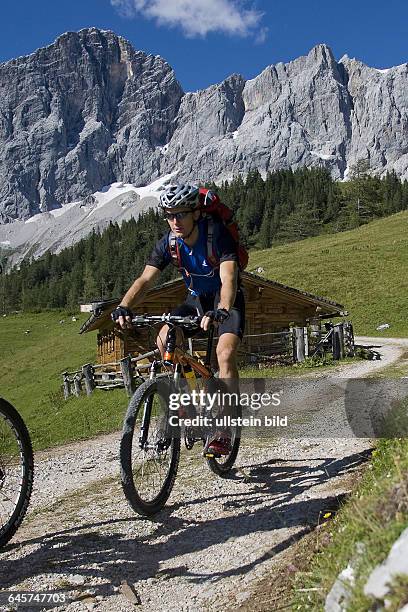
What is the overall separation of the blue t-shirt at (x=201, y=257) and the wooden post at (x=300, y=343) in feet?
69.6

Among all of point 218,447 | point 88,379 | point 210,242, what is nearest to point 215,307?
point 210,242

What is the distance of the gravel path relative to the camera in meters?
4.07

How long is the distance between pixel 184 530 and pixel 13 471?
5.26 ft

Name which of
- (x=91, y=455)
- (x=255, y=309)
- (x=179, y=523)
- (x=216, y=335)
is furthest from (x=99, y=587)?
(x=255, y=309)

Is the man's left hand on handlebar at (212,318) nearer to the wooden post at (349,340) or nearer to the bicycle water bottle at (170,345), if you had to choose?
the bicycle water bottle at (170,345)

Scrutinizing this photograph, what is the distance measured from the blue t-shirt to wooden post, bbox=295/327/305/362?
2121 cm

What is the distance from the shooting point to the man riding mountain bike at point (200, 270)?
577cm

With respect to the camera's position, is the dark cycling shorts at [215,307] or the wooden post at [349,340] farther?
the wooden post at [349,340]

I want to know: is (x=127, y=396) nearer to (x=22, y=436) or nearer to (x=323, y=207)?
(x=22, y=436)

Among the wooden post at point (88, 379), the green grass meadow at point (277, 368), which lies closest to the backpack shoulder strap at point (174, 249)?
the green grass meadow at point (277, 368)

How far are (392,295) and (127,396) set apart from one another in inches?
1178

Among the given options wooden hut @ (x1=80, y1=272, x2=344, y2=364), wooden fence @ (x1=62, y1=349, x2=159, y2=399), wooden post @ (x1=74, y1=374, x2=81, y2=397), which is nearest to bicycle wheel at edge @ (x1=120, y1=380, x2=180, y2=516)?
wooden fence @ (x1=62, y1=349, x2=159, y2=399)

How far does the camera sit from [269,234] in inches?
5123

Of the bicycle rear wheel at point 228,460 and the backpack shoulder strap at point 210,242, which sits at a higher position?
the backpack shoulder strap at point 210,242
